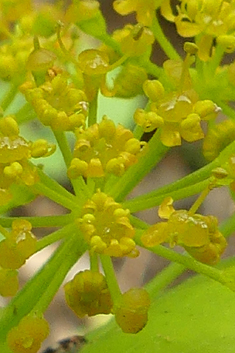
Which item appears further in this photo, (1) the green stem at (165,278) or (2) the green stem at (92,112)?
(1) the green stem at (165,278)

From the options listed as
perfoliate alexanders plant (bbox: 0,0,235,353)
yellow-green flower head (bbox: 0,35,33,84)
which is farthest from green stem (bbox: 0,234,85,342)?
yellow-green flower head (bbox: 0,35,33,84)

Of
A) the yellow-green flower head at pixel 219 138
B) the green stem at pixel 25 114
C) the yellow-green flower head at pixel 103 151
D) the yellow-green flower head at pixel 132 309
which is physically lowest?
the yellow-green flower head at pixel 132 309

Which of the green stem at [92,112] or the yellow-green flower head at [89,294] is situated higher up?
the green stem at [92,112]

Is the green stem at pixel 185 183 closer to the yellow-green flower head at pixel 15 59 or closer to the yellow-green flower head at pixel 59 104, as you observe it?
the yellow-green flower head at pixel 59 104

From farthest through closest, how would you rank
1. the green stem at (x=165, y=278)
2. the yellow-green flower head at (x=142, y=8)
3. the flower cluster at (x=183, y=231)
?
→ the green stem at (x=165, y=278)
the yellow-green flower head at (x=142, y=8)
the flower cluster at (x=183, y=231)

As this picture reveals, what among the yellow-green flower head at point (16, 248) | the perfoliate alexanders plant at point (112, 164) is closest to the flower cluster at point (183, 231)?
the perfoliate alexanders plant at point (112, 164)

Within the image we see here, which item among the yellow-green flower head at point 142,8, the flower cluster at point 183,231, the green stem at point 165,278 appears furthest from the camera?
the green stem at point 165,278

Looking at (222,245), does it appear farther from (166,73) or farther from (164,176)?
(164,176)

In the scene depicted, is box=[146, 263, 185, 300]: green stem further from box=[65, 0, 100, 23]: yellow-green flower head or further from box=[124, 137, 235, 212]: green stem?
box=[65, 0, 100, 23]: yellow-green flower head
